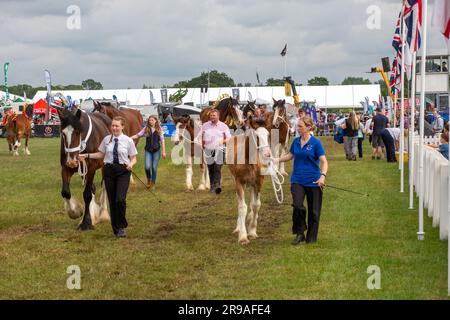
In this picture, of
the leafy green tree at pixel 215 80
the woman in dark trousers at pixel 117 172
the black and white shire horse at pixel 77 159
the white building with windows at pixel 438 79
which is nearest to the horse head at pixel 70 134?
the black and white shire horse at pixel 77 159

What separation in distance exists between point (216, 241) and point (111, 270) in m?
2.61

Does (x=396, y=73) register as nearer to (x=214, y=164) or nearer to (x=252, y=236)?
(x=214, y=164)

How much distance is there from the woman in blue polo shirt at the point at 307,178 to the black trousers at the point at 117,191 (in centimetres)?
296

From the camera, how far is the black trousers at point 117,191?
12.3 m

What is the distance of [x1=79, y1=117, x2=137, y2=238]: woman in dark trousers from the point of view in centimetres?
1227

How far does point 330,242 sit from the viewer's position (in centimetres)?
1143

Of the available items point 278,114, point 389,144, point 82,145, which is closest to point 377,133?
point 389,144

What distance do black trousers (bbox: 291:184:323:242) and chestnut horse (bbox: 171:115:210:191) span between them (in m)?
8.36

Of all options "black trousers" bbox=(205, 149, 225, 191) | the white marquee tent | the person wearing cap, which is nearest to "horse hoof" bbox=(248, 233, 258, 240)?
"black trousers" bbox=(205, 149, 225, 191)

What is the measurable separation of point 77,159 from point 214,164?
5.83 metres

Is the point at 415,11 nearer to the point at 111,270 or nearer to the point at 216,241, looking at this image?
the point at 216,241

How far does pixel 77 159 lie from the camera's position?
12.9 m

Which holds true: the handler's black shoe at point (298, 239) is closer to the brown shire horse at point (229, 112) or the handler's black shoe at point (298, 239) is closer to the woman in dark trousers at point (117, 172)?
the woman in dark trousers at point (117, 172)

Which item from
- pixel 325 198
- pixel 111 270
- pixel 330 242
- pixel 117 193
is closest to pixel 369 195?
pixel 325 198
